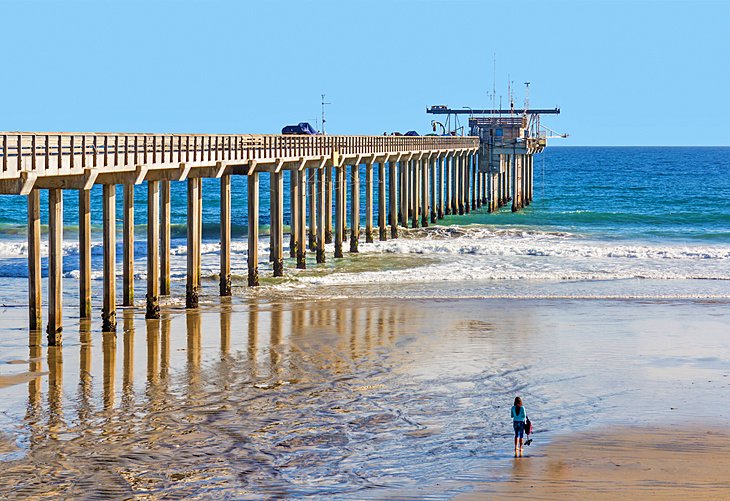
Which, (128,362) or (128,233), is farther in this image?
(128,233)

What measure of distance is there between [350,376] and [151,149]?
9822 millimetres

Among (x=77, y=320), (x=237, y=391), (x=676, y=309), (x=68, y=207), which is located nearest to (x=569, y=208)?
(x=68, y=207)

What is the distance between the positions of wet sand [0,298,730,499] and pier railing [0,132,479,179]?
3355 millimetres

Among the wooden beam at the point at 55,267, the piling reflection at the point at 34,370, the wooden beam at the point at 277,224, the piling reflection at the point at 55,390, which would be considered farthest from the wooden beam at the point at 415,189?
the piling reflection at the point at 55,390

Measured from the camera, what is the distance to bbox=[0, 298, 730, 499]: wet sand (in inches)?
611

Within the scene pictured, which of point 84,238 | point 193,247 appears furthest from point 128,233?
point 193,247

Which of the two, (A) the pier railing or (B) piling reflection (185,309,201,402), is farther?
(A) the pier railing

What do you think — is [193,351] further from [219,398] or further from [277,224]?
[277,224]

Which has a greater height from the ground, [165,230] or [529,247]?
[165,230]

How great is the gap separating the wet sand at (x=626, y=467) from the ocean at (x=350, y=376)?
0.32 m

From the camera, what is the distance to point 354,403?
63.3ft

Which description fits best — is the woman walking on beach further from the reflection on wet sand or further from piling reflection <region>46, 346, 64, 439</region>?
piling reflection <region>46, 346, 64, 439</region>

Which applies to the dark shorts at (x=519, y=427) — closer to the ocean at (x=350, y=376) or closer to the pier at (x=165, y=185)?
the ocean at (x=350, y=376)

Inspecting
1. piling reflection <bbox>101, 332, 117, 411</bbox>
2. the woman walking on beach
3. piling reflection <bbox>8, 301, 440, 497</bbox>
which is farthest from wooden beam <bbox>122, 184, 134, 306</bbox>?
the woman walking on beach
